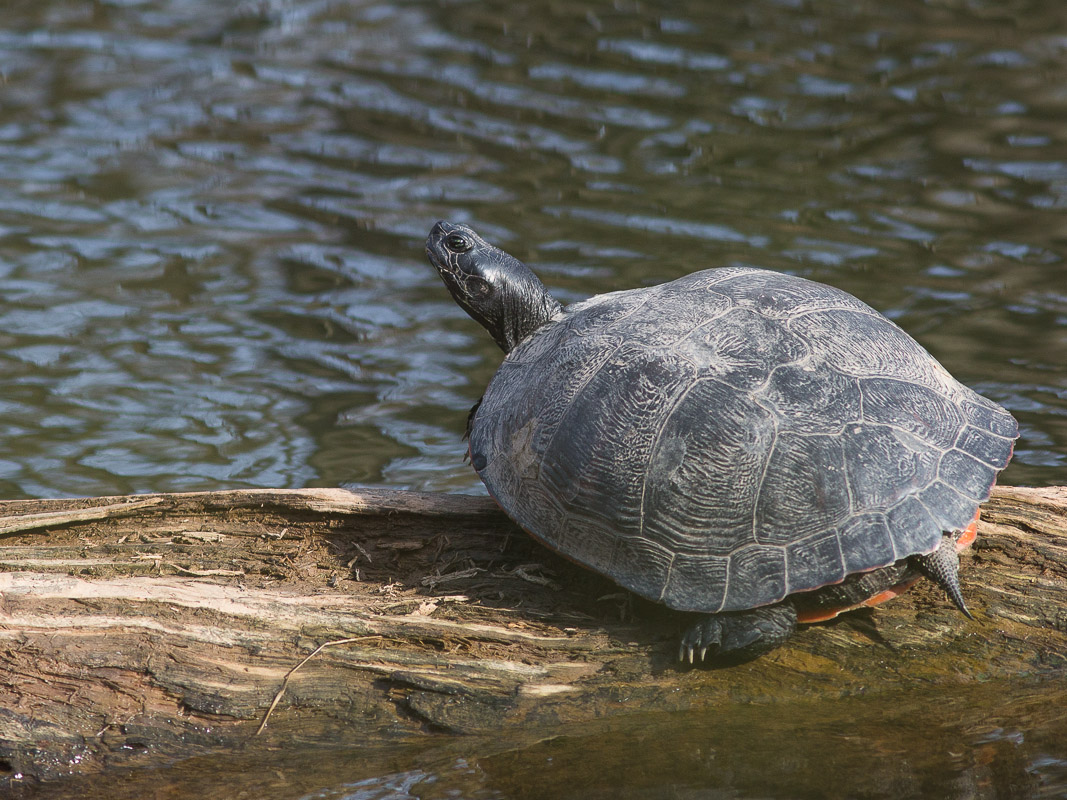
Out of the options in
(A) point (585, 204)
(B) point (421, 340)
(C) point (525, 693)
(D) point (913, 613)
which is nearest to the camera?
(C) point (525, 693)

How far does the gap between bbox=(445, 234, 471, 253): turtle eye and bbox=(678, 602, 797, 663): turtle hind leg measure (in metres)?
2.13

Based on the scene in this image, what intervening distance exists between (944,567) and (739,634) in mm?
767

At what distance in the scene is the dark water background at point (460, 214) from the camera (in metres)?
6.40

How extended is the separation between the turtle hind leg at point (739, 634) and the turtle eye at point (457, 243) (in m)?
2.13

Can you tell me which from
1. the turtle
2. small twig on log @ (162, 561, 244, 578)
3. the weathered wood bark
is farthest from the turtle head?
small twig on log @ (162, 561, 244, 578)

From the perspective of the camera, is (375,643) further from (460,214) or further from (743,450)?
(460,214)

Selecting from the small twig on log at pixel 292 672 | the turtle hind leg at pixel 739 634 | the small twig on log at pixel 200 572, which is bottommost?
the small twig on log at pixel 292 672

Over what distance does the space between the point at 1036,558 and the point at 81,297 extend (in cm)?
676

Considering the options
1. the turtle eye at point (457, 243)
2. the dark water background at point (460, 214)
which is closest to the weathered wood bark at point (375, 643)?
the dark water background at point (460, 214)

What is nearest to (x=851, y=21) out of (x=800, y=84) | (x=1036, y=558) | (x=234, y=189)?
(x=800, y=84)

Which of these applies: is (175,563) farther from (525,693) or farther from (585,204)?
(585,204)

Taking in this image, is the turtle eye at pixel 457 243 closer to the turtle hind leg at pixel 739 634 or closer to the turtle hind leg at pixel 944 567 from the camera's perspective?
the turtle hind leg at pixel 739 634

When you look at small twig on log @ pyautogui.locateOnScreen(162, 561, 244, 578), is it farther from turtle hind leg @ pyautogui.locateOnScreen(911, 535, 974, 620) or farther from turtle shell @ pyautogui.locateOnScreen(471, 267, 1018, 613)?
turtle hind leg @ pyautogui.locateOnScreen(911, 535, 974, 620)

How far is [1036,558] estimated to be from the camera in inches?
167
